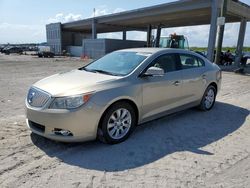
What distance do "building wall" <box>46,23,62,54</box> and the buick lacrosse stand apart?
48.9 metres

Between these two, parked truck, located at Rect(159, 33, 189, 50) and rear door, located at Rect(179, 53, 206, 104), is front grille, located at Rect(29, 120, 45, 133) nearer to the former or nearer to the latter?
rear door, located at Rect(179, 53, 206, 104)

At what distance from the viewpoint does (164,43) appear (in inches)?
983

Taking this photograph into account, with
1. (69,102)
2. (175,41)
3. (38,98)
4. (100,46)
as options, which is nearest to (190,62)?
(69,102)

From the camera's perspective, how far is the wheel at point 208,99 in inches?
255

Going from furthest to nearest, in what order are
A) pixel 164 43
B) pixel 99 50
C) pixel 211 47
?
pixel 99 50
pixel 164 43
pixel 211 47

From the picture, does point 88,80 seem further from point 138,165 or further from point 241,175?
point 241,175

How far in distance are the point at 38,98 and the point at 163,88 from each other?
7.71ft

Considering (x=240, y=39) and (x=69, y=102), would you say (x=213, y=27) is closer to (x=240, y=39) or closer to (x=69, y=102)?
(x=240, y=39)

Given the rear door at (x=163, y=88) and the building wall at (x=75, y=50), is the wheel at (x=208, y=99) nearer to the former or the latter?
the rear door at (x=163, y=88)

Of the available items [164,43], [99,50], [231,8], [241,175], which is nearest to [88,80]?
[241,175]

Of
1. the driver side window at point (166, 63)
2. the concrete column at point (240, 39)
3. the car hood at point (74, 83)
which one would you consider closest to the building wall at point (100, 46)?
the concrete column at point (240, 39)

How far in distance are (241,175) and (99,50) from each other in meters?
37.7

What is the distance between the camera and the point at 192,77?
5.86m

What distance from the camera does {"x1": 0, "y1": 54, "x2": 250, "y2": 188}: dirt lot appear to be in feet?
10.7
